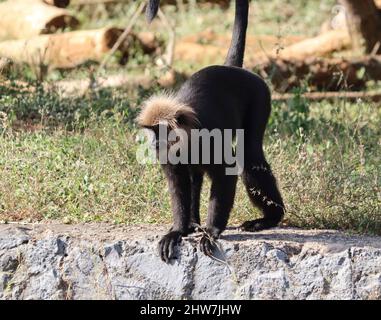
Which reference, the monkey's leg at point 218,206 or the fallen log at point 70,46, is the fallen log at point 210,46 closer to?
the fallen log at point 70,46

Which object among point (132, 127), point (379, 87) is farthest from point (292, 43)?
point (132, 127)

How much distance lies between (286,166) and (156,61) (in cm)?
445

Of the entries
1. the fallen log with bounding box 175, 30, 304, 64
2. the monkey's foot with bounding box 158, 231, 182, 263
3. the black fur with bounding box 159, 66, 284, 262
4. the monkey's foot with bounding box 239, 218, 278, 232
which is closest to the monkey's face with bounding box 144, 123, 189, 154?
the black fur with bounding box 159, 66, 284, 262

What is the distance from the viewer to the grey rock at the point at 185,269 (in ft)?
16.3

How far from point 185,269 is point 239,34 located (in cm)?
174

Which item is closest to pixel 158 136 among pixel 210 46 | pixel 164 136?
pixel 164 136

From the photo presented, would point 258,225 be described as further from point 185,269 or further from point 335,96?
point 335,96

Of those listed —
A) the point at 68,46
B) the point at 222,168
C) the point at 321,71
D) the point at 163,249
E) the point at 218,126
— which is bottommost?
the point at 163,249

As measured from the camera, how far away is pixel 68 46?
33.5 feet

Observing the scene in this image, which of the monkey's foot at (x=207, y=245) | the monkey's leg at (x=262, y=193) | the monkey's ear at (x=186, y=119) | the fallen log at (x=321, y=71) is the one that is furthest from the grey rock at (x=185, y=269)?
the fallen log at (x=321, y=71)

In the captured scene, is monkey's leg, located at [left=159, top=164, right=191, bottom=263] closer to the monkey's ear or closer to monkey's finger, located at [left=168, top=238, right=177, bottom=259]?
monkey's finger, located at [left=168, top=238, right=177, bottom=259]

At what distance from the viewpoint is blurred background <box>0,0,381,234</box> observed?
587 centimetres

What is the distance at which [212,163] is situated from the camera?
493cm
